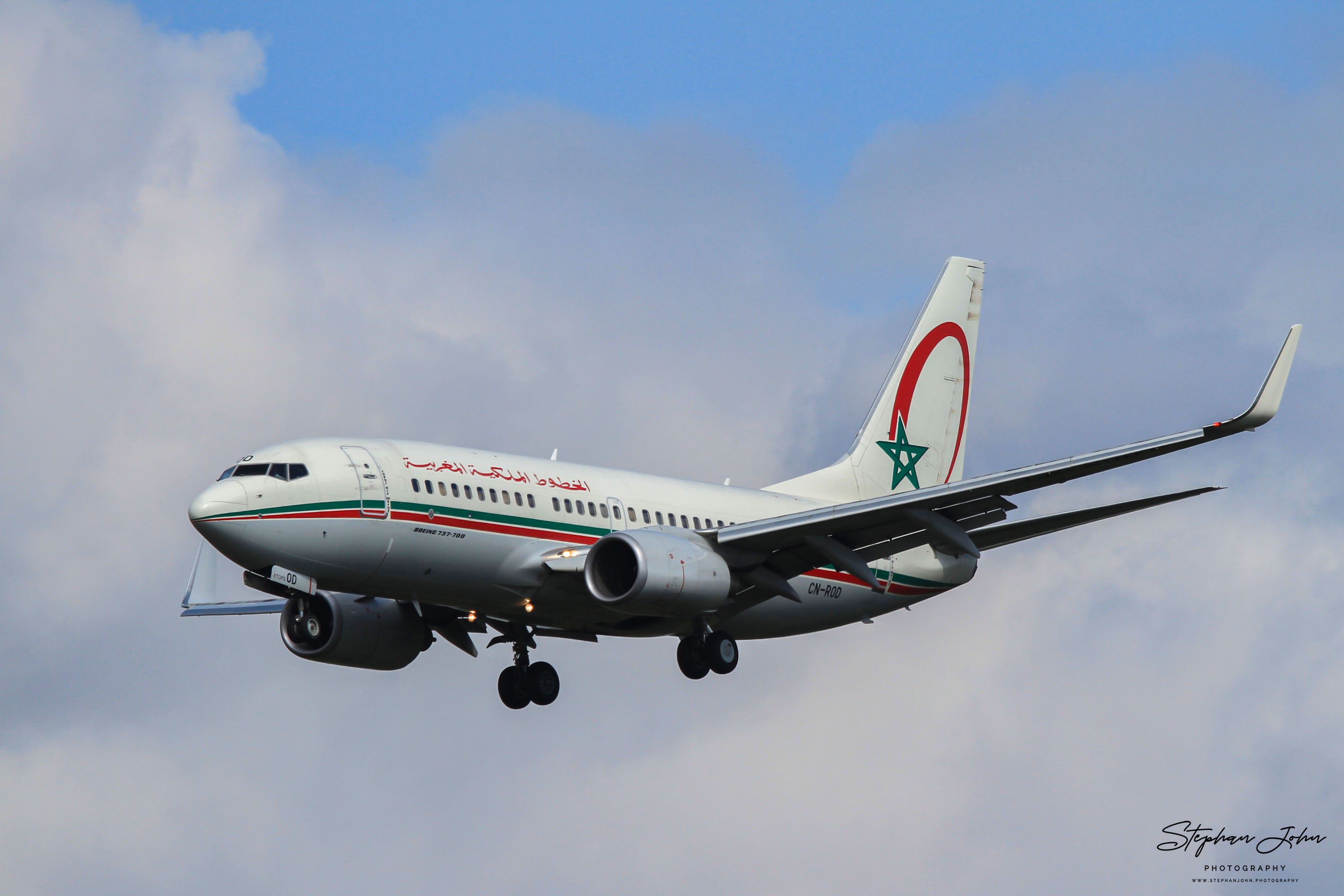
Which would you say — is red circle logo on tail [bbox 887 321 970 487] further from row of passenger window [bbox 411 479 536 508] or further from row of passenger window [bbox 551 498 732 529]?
row of passenger window [bbox 411 479 536 508]

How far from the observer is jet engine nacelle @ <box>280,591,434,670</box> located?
4009 centimetres

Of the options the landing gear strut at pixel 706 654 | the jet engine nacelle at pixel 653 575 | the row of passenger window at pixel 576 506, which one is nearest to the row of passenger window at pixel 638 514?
the row of passenger window at pixel 576 506

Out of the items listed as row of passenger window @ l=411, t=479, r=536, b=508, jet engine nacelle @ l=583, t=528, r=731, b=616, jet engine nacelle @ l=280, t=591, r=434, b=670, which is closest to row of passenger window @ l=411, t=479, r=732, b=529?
row of passenger window @ l=411, t=479, r=536, b=508

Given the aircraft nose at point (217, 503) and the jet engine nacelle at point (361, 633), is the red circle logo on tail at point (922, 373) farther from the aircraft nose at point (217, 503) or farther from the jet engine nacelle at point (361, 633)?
the aircraft nose at point (217, 503)

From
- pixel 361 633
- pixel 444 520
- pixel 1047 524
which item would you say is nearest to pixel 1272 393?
pixel 1047 524

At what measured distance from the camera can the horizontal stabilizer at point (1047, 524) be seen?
36844 millimetres

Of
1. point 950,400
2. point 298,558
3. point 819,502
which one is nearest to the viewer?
point 298,558

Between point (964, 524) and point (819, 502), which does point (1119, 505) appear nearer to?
point (964, 524)

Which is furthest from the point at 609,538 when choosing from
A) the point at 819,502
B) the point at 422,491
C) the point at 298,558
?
the point at 819,502

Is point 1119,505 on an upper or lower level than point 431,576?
Answer: upper

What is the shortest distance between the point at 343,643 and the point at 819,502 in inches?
516

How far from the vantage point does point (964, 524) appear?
38062 millimetres

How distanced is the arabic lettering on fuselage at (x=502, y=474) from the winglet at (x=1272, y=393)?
540 inches

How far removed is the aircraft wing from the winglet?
0.7 inches
